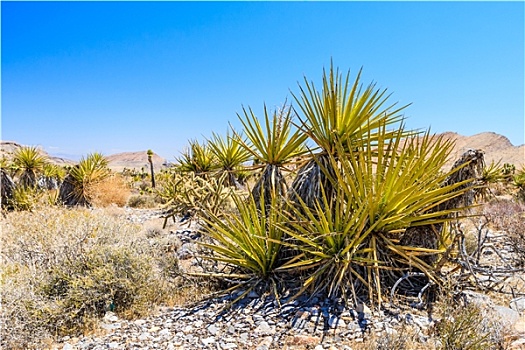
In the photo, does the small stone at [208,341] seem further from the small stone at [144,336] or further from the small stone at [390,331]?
the small stone at [390,331]

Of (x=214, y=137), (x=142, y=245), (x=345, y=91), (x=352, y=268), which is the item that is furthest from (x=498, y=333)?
(x=214, y=137)

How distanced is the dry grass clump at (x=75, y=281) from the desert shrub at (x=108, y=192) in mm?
6952

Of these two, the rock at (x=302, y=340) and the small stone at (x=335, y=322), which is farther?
the small stone at (x=335, y=322)

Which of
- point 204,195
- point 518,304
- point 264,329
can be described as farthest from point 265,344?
point 204,195

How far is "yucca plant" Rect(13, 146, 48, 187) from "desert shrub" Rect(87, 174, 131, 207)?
9.06ft

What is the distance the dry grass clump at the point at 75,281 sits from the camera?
366 cm

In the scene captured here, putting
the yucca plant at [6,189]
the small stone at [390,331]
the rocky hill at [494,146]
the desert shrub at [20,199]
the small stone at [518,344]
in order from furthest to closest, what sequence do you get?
the rocky hill at [494,146] → the yucca plant at [6,189] → the desert shrub at [20,199] → the small stone at [390,331] → the small stone at [518,344]

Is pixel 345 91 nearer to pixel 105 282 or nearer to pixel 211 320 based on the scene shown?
pixel 211 320

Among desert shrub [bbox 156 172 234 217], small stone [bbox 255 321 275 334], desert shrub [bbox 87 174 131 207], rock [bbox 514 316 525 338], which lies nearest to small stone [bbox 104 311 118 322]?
small stone [bbox 255 321 275 334]

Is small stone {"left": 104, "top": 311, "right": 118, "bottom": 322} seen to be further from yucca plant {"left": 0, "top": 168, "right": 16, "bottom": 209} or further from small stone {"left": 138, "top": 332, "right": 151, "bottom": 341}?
yucca plant {"left": 0, "top": 168, "right": 16, "bottom": 209}

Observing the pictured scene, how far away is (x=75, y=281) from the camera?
4.04 metres

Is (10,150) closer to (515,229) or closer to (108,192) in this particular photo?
(108,192)

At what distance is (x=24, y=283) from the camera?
4.12 meters

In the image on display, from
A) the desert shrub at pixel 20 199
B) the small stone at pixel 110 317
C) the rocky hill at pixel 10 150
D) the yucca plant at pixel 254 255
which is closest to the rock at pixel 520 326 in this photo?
the yucca plant at pixel 254 255
